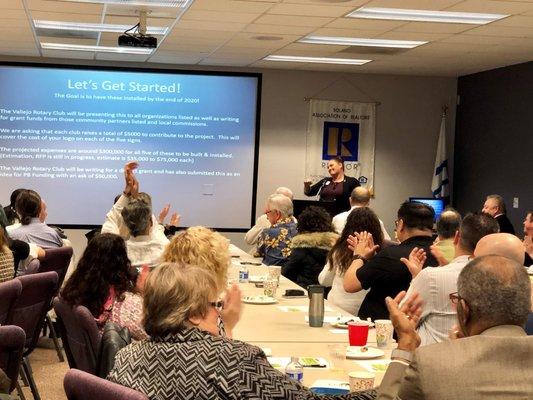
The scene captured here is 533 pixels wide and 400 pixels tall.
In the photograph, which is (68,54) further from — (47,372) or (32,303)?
(32,303)

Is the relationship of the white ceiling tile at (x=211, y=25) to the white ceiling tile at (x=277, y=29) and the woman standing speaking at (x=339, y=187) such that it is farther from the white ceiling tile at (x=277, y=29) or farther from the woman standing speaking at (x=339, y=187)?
the woman standing speaking at (x=339, y=187)

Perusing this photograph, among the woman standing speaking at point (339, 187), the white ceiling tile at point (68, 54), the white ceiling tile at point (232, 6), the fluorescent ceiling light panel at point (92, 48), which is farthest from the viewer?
the white ceiling tile at point (68, 54)

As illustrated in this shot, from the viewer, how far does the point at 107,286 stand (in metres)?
4.64

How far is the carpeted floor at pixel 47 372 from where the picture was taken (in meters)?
6.34

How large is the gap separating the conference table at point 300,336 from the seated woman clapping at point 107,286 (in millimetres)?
523

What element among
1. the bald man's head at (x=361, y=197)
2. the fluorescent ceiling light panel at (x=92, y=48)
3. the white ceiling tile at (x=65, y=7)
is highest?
the white ceiling tile at (x=65, y=7)

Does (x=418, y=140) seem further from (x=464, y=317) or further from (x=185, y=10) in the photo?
(x=464, y=317)

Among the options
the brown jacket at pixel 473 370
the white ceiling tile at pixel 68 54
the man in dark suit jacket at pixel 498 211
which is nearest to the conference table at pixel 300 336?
the brown jacket at pixel 473 370

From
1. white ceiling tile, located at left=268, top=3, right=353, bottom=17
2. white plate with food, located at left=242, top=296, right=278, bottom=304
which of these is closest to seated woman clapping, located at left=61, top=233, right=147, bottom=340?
white plate with food, located at left=242, top=296, right=278, bottom=304

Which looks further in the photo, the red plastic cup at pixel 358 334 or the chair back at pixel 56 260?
the chair back at pixel 56 260

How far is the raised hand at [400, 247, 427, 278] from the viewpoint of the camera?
15.7ft

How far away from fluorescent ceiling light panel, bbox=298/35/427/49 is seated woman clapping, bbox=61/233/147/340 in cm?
535

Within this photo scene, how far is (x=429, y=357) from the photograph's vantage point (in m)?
2.30

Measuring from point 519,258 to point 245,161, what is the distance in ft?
29.2
